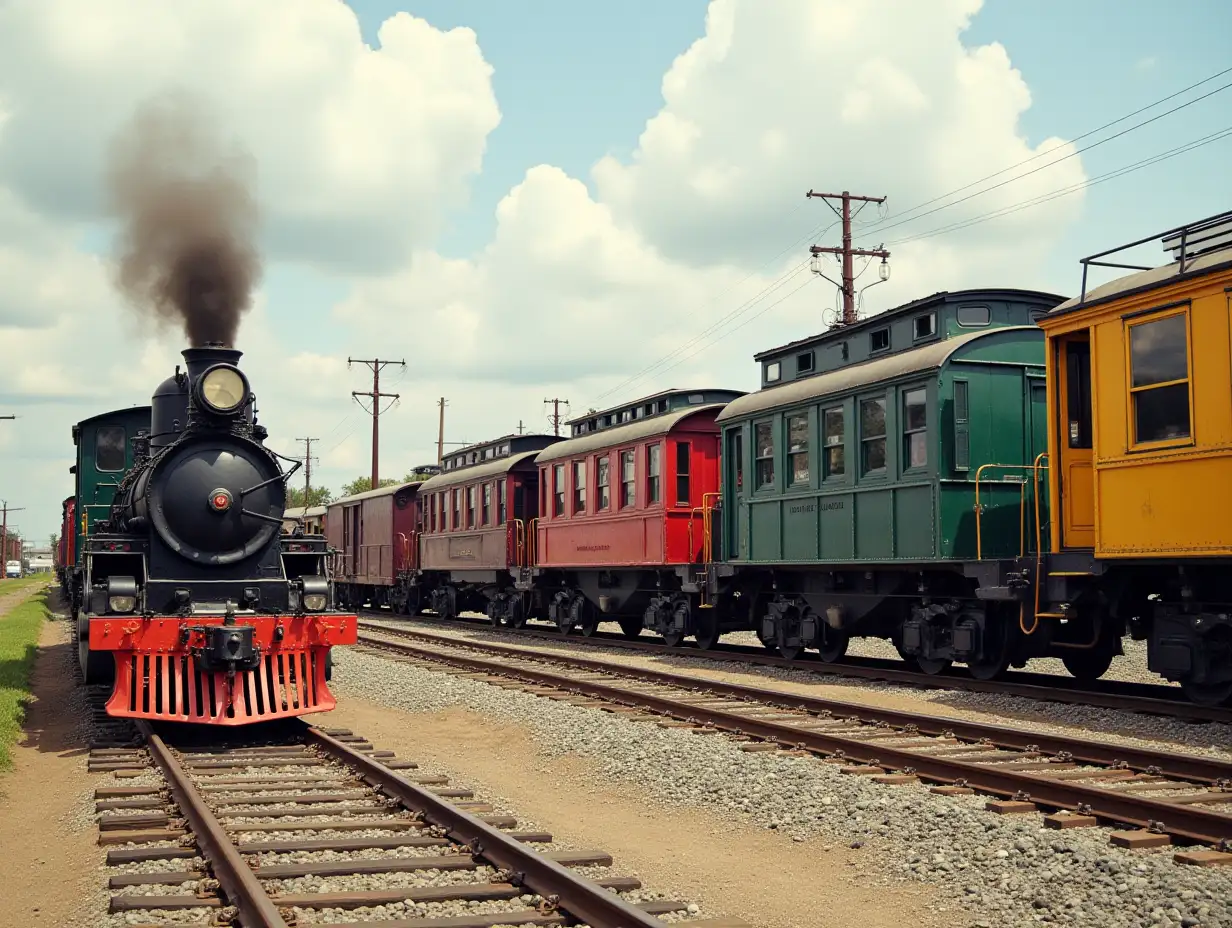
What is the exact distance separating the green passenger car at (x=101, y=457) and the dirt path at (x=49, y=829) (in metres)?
4.46

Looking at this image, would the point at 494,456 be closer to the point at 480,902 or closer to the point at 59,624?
the point at 59,624

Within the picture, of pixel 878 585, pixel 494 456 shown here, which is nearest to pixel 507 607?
pixel 494 456

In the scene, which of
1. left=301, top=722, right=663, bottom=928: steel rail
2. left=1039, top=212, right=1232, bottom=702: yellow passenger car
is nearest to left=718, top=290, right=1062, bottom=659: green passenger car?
left=1039, top=212, right=1232, bottom=702: yellow passenger car

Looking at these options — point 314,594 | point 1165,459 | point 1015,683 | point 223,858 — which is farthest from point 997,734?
point 314,594

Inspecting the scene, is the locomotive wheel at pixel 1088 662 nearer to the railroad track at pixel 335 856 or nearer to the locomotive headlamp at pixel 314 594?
the locomotive headlamp at pixel 314 594

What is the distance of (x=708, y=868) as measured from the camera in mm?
6582

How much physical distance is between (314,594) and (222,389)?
214cm

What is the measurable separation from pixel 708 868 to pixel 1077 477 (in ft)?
25.6

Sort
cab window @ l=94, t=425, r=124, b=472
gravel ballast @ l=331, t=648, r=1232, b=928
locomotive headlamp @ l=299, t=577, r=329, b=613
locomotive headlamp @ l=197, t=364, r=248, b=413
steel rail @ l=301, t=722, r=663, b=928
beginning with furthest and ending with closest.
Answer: cab window @ l=94, t=425, r=124, b=472
locomotive headlamp @ l=197, t=364, r=248, b=413
locomotive headlamp @ l=299, t=577, r=329, b=613
gravel ballast @ l=331, t=648, r=1232, b=928
steel rail @ l=301, t=722, r=663, b=928

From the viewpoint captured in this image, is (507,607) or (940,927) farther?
(507,607)

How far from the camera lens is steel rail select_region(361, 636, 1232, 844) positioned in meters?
6.50

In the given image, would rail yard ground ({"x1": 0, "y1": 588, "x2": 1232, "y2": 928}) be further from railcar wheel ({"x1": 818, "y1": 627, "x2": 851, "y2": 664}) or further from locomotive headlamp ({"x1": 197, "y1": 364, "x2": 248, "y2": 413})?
railcar wheel ({"x1": 818, "y1": 627, "x2": 851, "y2": 664})

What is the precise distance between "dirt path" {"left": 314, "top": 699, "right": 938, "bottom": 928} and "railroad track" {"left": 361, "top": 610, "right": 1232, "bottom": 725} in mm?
5019

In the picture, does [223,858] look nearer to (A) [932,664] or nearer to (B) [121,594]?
(B) [121,594]
